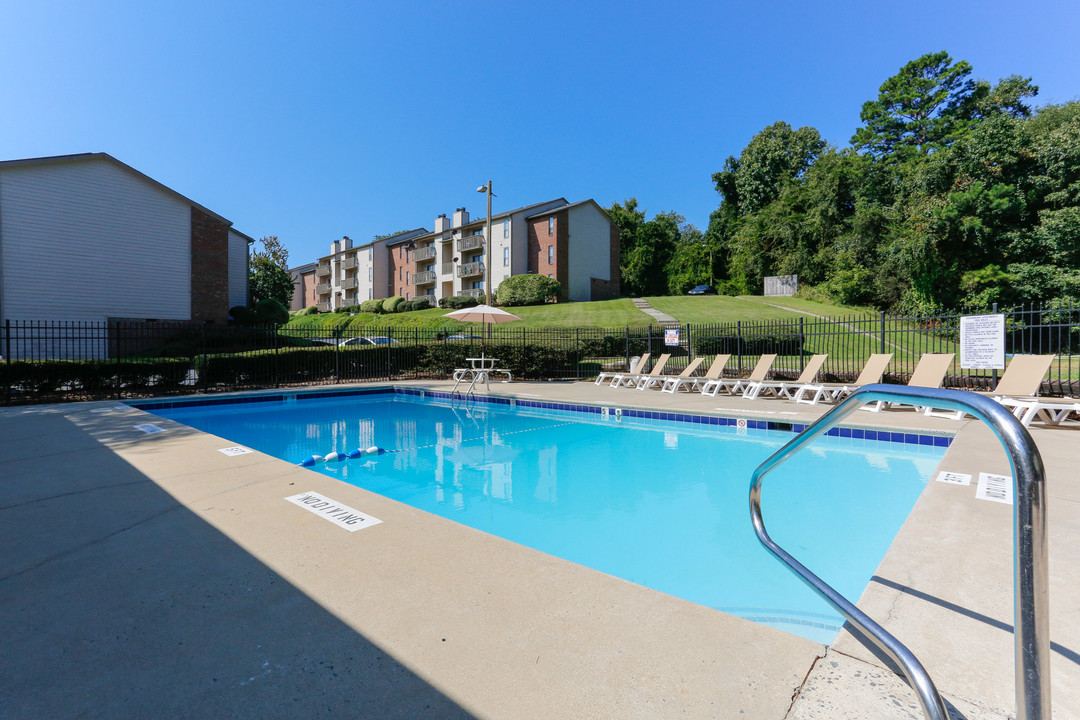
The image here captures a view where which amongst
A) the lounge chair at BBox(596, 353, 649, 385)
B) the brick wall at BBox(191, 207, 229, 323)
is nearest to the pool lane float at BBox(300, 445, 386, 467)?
the lounge chair at BBox(596, 353, 649, 385)

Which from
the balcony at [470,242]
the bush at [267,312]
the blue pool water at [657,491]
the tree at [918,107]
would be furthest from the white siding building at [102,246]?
the tree at [918,107]

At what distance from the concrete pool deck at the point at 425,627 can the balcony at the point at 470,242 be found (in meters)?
39.1

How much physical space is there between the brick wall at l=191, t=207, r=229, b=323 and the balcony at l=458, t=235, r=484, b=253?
A: 20.4 m

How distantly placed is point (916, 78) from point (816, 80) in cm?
1444

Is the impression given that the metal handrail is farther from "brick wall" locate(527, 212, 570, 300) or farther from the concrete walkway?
"brick wall" locate(527, 212, 570, 300)

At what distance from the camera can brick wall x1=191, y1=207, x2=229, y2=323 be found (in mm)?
21953

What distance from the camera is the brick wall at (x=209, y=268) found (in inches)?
864

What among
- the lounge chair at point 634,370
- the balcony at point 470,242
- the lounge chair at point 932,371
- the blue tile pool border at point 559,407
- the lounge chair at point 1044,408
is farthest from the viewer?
the balcony at point 470,242

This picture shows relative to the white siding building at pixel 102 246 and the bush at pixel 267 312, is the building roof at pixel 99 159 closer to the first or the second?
the white siding building at pixel 102 246

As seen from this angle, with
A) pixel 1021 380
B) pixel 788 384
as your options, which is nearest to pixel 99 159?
pixel 788 384

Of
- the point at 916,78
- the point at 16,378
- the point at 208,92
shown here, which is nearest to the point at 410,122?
the point at 208,92

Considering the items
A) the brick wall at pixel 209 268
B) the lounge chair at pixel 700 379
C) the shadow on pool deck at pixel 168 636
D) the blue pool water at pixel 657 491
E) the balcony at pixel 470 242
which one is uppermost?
the balcony at pixel 470 242

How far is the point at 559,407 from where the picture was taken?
10562 mm

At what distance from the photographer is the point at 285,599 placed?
7.23 ft
